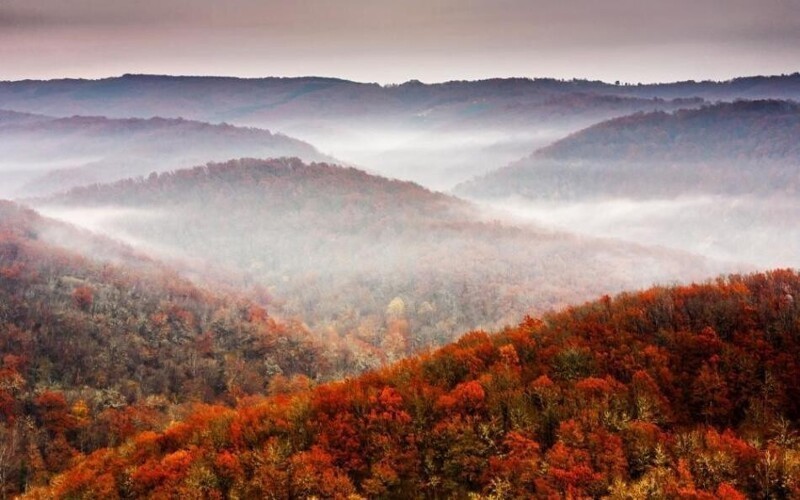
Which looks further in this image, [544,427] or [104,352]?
[104,352]

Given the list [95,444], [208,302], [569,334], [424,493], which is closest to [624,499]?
[424,493]

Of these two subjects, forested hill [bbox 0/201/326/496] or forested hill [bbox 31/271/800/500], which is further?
forested hill [bbox 0/201/326/496]

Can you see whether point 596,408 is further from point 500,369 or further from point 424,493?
point 424,493

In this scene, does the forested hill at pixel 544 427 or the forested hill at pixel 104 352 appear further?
the forested hill at pixel 104 352

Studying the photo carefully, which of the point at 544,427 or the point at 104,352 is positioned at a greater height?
the point at 544,427
